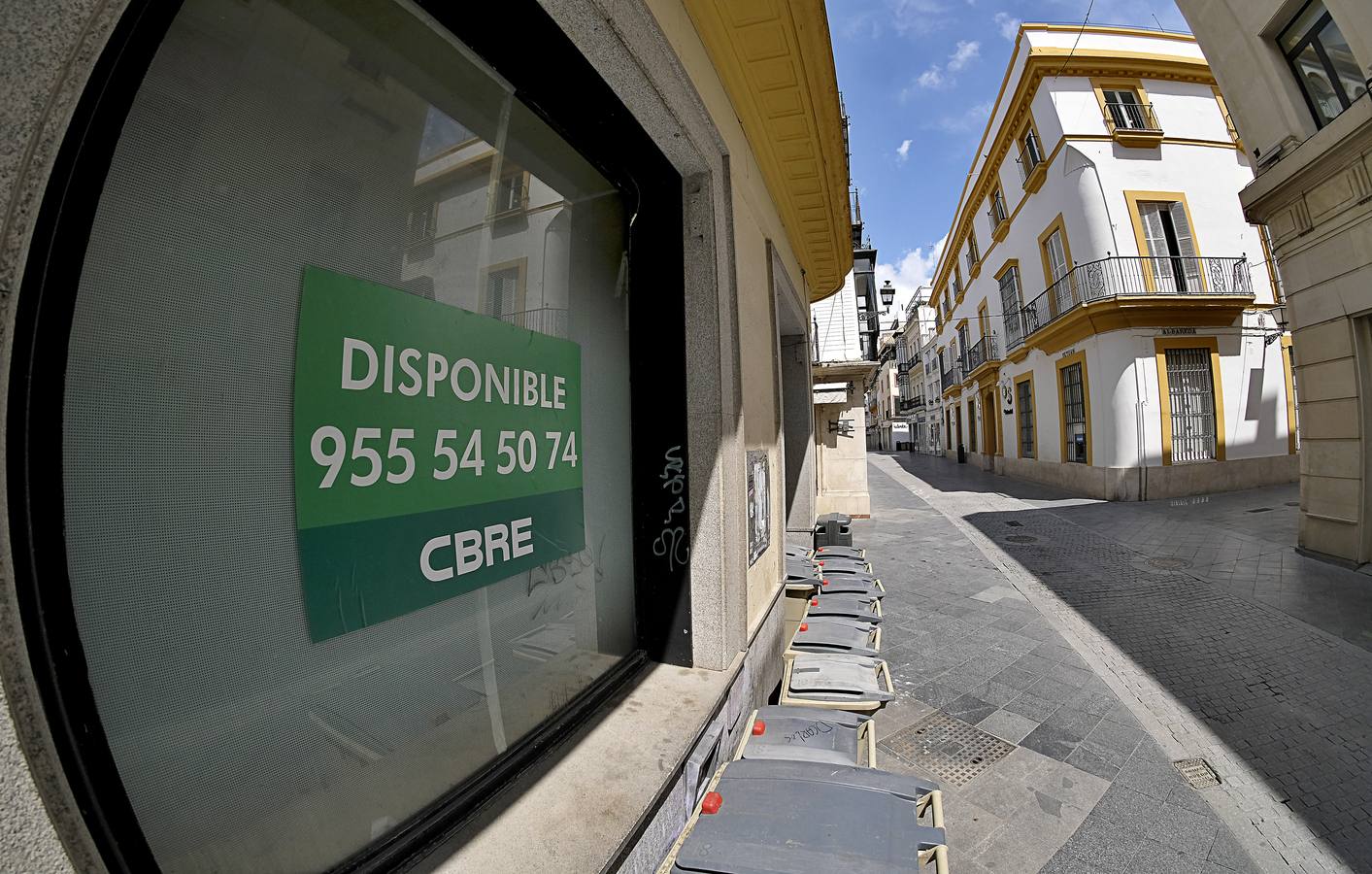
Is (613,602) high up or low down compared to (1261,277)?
down

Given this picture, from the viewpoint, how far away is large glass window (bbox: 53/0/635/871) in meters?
0.95

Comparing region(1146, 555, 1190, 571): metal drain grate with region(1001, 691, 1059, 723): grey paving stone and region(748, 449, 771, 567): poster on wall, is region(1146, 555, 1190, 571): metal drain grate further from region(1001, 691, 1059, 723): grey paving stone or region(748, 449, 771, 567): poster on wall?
region(748, 449, 771, 567): poster on wall

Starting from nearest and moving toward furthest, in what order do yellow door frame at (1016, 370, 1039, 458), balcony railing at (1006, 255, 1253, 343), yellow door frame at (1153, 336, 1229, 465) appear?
yellow door frame at (1153, 336, 1229, 465), balcony railing at (1006, 255, 1253, 343), yellow door frame at (1016, 370, 1039, 458)

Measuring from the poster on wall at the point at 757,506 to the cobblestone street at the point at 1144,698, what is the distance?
1.42 m

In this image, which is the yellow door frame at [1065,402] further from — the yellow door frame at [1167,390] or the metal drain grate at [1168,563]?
the metal drain grate at [1168,563]

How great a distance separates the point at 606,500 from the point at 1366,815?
12.6 ft

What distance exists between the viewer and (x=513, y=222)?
191cm

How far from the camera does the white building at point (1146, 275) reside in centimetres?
1162

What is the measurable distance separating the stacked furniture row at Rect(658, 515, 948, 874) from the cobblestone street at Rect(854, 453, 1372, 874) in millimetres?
711

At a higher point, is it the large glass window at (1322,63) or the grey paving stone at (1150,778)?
the large glass window at (1322,63)

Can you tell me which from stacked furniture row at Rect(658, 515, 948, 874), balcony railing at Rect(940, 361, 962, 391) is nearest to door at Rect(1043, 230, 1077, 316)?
balcony railing at Rect(940, 361, 962, 391)

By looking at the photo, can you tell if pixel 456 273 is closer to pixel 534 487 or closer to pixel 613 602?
pixel 534 487

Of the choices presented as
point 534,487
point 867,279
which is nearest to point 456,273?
point 534,487

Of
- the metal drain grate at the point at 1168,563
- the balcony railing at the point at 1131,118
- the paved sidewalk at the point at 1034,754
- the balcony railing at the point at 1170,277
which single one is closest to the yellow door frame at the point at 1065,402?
the balcony railing at the point at 1170,277
